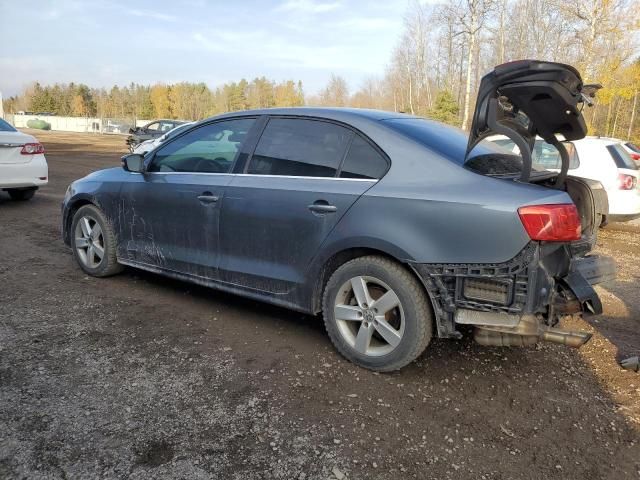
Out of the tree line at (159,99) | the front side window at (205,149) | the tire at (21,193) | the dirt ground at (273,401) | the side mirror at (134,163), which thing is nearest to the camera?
the dirt ground at (273,401)

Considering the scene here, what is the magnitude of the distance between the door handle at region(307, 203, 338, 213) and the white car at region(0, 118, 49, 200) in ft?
22.5

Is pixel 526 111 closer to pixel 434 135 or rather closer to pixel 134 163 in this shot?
pixel 434 135

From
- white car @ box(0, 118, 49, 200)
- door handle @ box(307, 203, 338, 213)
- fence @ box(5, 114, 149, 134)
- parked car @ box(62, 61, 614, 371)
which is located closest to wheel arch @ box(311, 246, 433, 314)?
parked car @ box(62, 61, 614, 371)

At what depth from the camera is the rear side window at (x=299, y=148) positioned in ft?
11.5

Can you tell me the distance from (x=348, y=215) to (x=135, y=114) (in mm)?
105588

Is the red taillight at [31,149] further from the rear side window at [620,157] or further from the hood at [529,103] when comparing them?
the rear side window at [620,157]

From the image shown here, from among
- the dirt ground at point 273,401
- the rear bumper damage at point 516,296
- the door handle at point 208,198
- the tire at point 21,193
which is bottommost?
the dirt ground at point 273,401

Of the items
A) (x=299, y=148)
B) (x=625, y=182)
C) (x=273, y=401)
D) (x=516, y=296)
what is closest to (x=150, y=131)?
(x=625, y=182)

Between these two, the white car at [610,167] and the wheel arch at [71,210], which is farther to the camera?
the white car at [610,167]

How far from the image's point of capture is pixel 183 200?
13.6 ft

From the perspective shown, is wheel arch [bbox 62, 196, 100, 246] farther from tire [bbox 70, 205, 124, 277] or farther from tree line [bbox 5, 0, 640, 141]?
tree line [bbox 5, 0, 640, 141]

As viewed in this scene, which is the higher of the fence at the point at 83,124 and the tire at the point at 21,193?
the fence at the point at 83,124

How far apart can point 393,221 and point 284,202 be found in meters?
0.83

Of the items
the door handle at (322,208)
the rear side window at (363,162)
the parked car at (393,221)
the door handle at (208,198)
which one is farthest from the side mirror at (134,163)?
the rear side window at (363,162)
